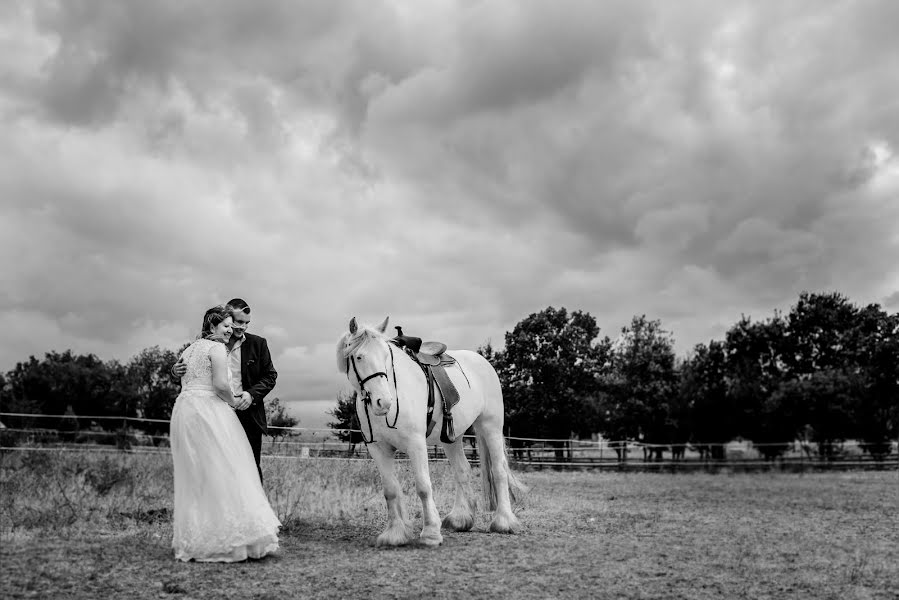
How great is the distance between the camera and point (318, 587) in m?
4.91

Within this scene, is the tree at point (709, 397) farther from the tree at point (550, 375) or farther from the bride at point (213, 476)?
the bride at point (213, 476)

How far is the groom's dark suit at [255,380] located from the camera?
6559mm

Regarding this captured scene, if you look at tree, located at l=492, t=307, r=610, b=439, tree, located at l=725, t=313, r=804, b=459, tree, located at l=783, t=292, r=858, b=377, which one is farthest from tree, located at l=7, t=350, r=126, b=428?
tree, located at l=783, t=292, r=858, b=377

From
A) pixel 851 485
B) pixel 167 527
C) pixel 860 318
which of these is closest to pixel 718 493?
pixel 851 485

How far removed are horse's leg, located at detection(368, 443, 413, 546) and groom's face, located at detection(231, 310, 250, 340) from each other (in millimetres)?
1723

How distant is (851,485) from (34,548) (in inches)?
812

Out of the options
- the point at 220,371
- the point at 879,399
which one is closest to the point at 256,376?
the point at 220,371

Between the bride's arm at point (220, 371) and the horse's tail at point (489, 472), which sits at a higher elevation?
the bride's arm at point (220, 371)

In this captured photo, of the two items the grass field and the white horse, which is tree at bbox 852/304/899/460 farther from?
the white horse

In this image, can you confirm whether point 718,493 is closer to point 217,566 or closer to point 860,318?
point 217,566

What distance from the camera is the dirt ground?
4855mm

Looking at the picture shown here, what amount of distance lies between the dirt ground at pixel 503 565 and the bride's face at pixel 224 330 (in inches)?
74.7

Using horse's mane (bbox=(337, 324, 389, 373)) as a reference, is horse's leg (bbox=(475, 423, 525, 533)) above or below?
below

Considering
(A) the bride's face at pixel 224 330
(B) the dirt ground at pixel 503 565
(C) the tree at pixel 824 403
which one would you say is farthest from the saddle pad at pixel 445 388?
(C) the tree at pixel 824 403
